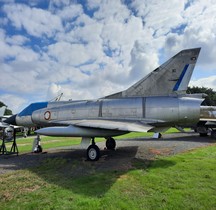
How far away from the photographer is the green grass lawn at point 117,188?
209 inches

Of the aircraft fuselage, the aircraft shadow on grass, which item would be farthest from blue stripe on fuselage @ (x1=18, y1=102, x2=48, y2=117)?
the aircraft shadow on grass

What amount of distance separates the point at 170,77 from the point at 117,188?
6.15 m

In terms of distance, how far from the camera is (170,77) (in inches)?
417

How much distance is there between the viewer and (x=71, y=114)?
39.6 ft

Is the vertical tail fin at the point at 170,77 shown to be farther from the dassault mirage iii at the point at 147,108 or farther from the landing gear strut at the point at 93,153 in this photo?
the landing gear strut at the point at 93,153

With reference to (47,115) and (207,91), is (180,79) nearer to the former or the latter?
(47,115)

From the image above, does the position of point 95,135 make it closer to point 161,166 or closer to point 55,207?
point 161,166

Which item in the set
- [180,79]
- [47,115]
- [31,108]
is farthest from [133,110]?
[31,108]

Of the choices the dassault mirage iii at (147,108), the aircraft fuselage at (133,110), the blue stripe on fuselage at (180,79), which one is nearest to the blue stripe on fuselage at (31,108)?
the aircraft fuselage at (133,110)

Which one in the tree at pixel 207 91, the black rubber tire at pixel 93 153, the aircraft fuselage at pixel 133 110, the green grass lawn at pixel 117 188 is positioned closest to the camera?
the green grass lawn at pixel 117 188

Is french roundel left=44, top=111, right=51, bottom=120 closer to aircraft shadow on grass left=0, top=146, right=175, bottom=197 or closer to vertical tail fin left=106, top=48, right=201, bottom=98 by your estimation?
aircraft shadow on grass left=0, top=146, right=175, bottom=197

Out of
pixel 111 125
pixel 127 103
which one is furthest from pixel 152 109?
pixel 111 125

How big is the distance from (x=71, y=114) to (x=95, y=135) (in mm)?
2557

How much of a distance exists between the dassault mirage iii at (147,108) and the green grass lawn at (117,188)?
1787 mm
